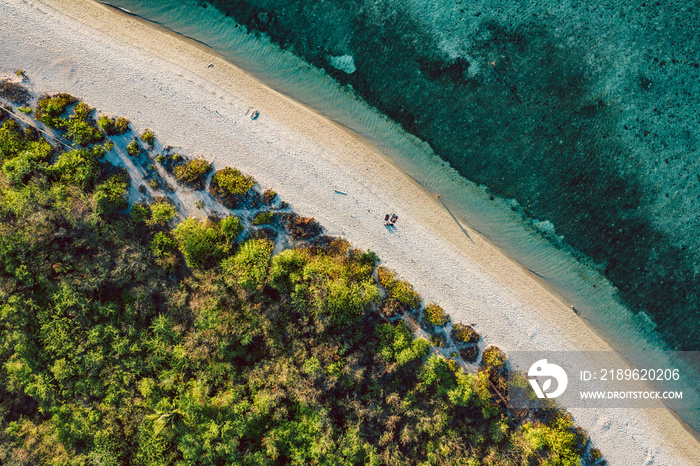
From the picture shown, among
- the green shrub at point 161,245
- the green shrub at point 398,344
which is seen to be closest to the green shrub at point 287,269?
the green shrub at point 398,344

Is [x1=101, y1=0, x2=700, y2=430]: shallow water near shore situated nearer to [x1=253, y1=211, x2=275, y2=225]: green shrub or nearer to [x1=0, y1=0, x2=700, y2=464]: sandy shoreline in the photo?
[x1=0, y1=0, x2=700, y2=464]: sandy shoreline

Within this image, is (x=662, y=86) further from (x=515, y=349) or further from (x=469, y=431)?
(x=469, y=431)

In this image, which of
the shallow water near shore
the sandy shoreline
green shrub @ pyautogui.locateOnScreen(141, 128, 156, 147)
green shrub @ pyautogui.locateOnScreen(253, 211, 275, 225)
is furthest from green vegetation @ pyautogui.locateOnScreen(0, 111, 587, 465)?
the shallow water near shore

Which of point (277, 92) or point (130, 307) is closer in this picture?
point (130, 307)

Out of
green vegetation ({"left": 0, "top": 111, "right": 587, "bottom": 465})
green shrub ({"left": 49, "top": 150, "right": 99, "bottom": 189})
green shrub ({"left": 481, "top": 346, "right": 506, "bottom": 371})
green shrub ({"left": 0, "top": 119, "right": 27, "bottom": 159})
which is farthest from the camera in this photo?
green shrub ({"left": 481, "top": 346, "right": 506, "bottom": 371})

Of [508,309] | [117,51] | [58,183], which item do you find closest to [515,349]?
[508,309]

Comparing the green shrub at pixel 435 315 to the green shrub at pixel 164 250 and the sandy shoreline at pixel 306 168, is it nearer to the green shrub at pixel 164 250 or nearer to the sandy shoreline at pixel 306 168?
the sandy shoreline at pixel 306 168

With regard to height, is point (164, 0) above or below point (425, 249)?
above

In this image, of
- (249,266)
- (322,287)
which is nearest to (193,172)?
(249,266)
